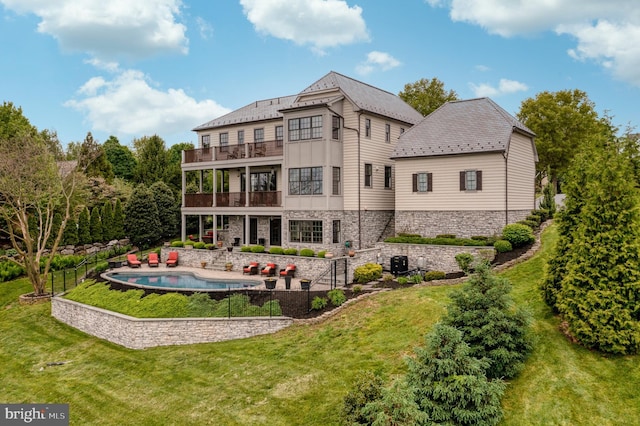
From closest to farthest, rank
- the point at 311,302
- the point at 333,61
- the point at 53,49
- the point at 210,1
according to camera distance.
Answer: the point at 311,302 → the point at 210,1 → the point at 53,49 → the point at 333,61

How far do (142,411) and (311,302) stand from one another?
7317 millimetres

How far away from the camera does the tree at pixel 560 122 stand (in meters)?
39.1

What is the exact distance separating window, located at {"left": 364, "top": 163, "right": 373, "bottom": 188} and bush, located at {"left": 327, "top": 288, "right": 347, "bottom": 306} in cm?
1051

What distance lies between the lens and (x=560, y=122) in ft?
129

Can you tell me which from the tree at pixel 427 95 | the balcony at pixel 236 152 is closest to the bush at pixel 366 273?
the balcony at pixel 236 152

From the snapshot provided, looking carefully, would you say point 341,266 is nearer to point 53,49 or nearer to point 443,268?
point 443,268

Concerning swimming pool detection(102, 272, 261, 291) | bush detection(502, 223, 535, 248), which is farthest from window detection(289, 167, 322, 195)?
bush detection(502, 223, 535, 248)

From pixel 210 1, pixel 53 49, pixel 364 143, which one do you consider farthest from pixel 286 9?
pixel 53 49

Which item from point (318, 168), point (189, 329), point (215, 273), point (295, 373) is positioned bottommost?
point (295, 373)

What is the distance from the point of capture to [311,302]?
1753 centimetres

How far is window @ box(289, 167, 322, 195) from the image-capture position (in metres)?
26.0

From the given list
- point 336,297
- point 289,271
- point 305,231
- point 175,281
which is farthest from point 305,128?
point 336,297

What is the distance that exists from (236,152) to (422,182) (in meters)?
12.9

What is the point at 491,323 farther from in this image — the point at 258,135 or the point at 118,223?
the point at 118,223
